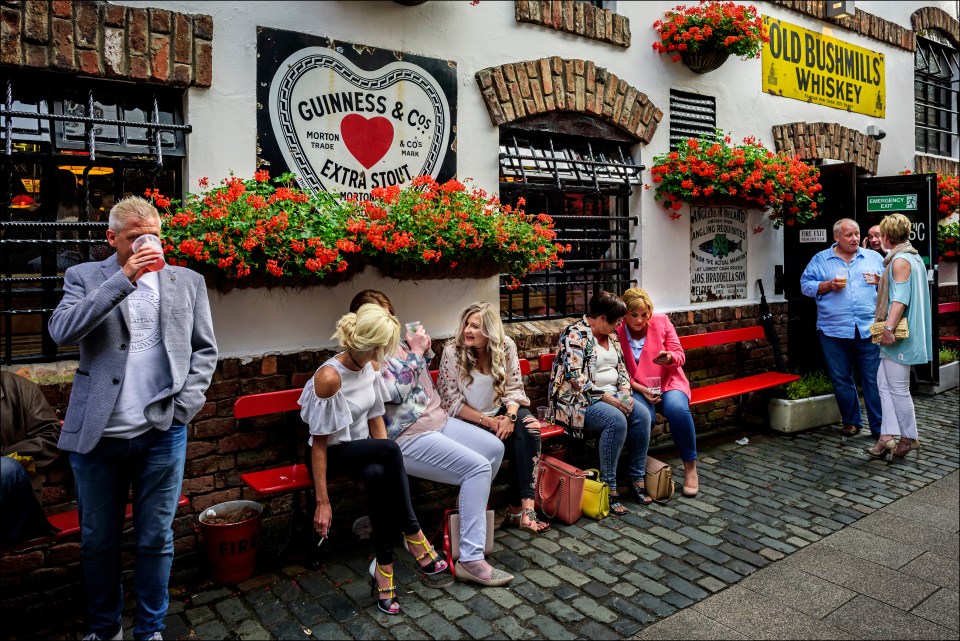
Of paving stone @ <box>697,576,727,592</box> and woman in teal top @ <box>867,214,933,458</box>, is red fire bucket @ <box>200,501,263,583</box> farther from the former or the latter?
woman in teal top @ <box>867,214,933,458</box>

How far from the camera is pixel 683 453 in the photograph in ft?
17.4

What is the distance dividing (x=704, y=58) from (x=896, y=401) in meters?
3.40

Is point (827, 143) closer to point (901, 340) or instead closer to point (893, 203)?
point (893, 203)

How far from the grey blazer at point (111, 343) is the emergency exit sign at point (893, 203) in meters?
7.38

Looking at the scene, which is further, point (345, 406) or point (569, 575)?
point (569, 575)

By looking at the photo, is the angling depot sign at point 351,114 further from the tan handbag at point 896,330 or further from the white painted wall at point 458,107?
the tan handbag at point 896,330

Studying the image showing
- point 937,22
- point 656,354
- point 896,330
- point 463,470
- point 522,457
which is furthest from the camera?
point 937,22

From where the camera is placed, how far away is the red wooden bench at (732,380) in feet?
20.4

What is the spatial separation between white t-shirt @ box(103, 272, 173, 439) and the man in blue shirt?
5871 mm

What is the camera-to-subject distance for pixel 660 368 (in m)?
5.48

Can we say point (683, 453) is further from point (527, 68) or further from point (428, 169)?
point (527, 68)

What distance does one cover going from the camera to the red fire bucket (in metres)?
3.77

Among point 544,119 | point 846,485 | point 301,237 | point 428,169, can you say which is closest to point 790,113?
point 544,119

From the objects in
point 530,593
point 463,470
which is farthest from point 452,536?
point 530,593
